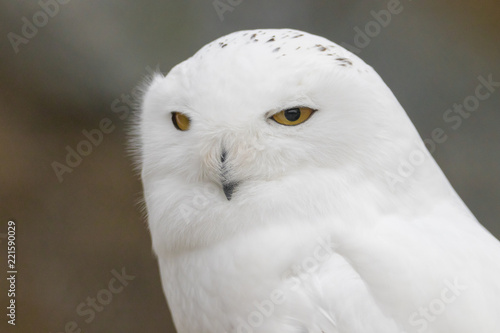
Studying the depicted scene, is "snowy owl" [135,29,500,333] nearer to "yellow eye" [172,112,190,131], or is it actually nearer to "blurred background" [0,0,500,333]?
"yellow eye" [172,112,190,131]

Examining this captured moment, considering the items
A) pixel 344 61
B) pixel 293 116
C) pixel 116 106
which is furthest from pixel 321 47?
pixel 116 106

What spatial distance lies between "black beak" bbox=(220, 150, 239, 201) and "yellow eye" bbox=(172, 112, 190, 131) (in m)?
0.14

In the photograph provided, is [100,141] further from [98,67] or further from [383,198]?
[383,198]

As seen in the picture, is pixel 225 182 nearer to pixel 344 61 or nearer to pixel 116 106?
pixel 344 61

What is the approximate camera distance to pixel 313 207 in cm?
122

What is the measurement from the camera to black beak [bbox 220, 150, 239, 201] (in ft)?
4.01

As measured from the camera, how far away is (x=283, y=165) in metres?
1.22

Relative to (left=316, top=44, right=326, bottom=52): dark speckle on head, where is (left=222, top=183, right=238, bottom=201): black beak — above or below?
below

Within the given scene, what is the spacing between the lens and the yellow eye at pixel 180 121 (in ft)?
4.30

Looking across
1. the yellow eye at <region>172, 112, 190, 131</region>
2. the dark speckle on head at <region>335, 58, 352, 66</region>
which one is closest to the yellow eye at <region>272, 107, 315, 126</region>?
the dark speckle on head at <region>335, 58, 352, 66</region>

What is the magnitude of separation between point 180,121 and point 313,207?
0.37 m

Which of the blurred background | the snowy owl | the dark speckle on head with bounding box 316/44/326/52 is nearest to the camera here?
the snowy owl

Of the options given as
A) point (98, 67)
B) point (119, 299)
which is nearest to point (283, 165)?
point (98, 67)

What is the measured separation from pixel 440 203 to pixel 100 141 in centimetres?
164
